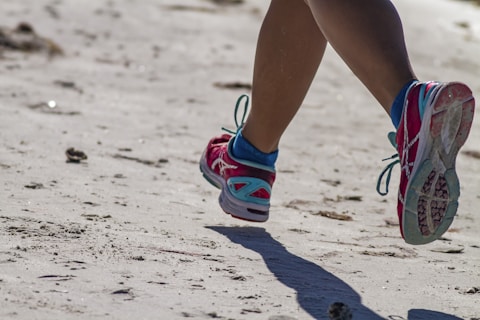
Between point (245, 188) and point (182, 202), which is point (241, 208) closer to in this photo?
point (245, 188)

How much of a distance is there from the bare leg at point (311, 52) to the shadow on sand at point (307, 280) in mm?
274

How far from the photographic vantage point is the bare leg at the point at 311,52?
231 cm

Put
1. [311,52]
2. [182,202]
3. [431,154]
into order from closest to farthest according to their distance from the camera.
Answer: [431,154] < [311,52] < [182,202]

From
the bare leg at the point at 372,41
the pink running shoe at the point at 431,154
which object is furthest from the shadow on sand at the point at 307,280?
the bare leg at the point at 372,41

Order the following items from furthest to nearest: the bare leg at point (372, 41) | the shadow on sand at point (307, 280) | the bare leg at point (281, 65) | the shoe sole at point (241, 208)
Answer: the shoe sole at point (241, 208) < the bare leg at point (281, 65) < the bare leg at point (372, 41) < the shadow on sand at point (307, 280)

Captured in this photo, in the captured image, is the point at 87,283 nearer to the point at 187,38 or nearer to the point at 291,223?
the point at 291,223

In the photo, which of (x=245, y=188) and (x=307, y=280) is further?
(x=245, y=188)

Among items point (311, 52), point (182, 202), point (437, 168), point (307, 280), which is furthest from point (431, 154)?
point (182, 202)

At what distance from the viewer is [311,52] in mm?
2754

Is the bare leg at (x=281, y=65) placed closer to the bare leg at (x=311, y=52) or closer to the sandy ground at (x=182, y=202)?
the bare leg at (x=311, y=52)

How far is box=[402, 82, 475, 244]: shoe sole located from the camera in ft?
7.22

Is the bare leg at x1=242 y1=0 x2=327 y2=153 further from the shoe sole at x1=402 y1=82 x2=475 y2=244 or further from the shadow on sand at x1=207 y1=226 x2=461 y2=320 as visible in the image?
the shoe sole at x1=402 y1=82 x2=475 y2=244

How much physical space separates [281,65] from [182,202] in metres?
0.62

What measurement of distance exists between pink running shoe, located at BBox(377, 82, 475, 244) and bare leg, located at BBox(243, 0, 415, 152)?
0.11 m
